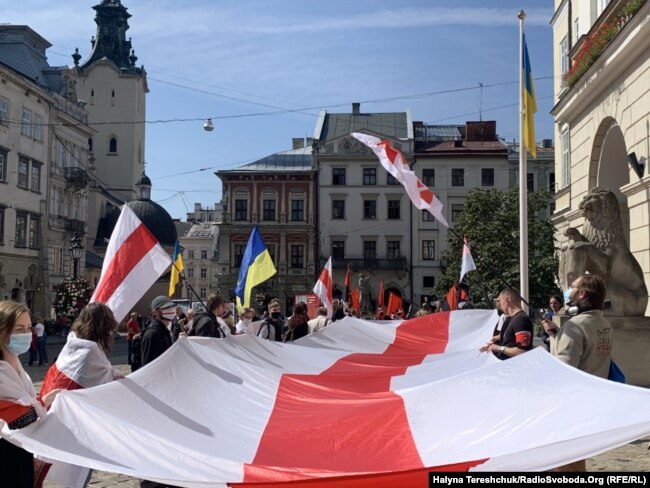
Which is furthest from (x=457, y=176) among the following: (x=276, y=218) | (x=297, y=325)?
(x=297, y=325)

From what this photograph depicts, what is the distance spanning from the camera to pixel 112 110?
263 feet

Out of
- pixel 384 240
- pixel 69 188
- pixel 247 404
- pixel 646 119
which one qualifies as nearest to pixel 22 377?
pixel 247 404

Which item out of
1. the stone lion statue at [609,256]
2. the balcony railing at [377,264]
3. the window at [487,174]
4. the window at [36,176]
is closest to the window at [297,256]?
the balcony railing at [377,264]

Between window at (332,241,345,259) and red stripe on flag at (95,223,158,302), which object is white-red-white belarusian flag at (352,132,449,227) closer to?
red stripe on flag at (95,223,158,302)

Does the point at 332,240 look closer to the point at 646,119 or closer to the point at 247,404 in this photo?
the point at 646,119

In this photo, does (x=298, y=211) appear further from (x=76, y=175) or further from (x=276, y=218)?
(x=76, y=175)

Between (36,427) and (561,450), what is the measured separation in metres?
3.30

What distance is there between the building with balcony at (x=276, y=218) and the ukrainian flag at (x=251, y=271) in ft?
155

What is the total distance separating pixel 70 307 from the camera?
38656 millimetres

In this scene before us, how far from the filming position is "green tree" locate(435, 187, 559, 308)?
113ft

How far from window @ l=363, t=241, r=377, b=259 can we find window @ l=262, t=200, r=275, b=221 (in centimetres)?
811

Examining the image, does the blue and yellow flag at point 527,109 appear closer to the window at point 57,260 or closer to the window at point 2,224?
the window at point 2,224

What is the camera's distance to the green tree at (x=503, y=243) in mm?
34406

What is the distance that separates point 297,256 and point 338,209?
16.7 feet
